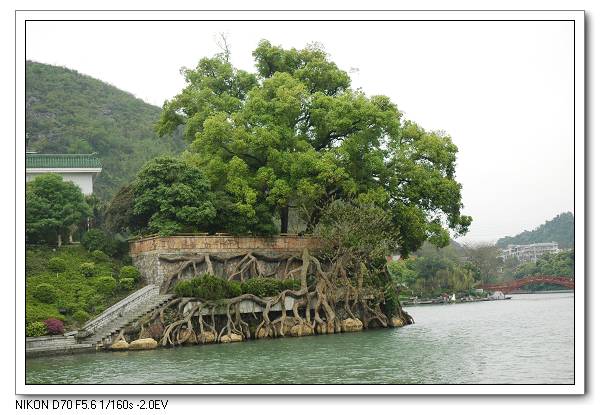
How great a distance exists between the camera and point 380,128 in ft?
96.7

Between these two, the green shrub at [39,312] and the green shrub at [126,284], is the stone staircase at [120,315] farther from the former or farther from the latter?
the green shrub at [39,312]

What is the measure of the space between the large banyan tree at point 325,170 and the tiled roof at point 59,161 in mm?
5760

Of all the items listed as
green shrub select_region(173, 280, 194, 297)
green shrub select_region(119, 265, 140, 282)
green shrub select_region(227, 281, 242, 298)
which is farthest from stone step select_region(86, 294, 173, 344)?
green shrub select_region(119, 265, 140, 282)

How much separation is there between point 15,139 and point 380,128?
17850mm

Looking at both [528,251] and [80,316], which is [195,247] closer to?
[80,316]

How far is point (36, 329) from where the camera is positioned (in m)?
22.1

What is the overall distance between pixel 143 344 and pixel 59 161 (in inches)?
562

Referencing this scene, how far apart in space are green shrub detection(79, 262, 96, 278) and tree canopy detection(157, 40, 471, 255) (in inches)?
210

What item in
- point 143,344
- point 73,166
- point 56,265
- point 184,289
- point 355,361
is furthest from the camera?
point 73,166

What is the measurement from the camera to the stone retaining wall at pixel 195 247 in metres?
27.1

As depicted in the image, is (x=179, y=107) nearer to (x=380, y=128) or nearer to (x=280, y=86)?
(x=280, y=86)

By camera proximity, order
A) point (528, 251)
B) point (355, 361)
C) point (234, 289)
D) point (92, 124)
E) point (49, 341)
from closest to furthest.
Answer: point (355, 361) → point (49, 341) → point (234, 289) → point (528, 251) → point (92, 124)

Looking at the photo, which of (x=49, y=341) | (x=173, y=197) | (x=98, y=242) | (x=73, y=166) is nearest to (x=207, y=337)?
(x=49, y=341)
